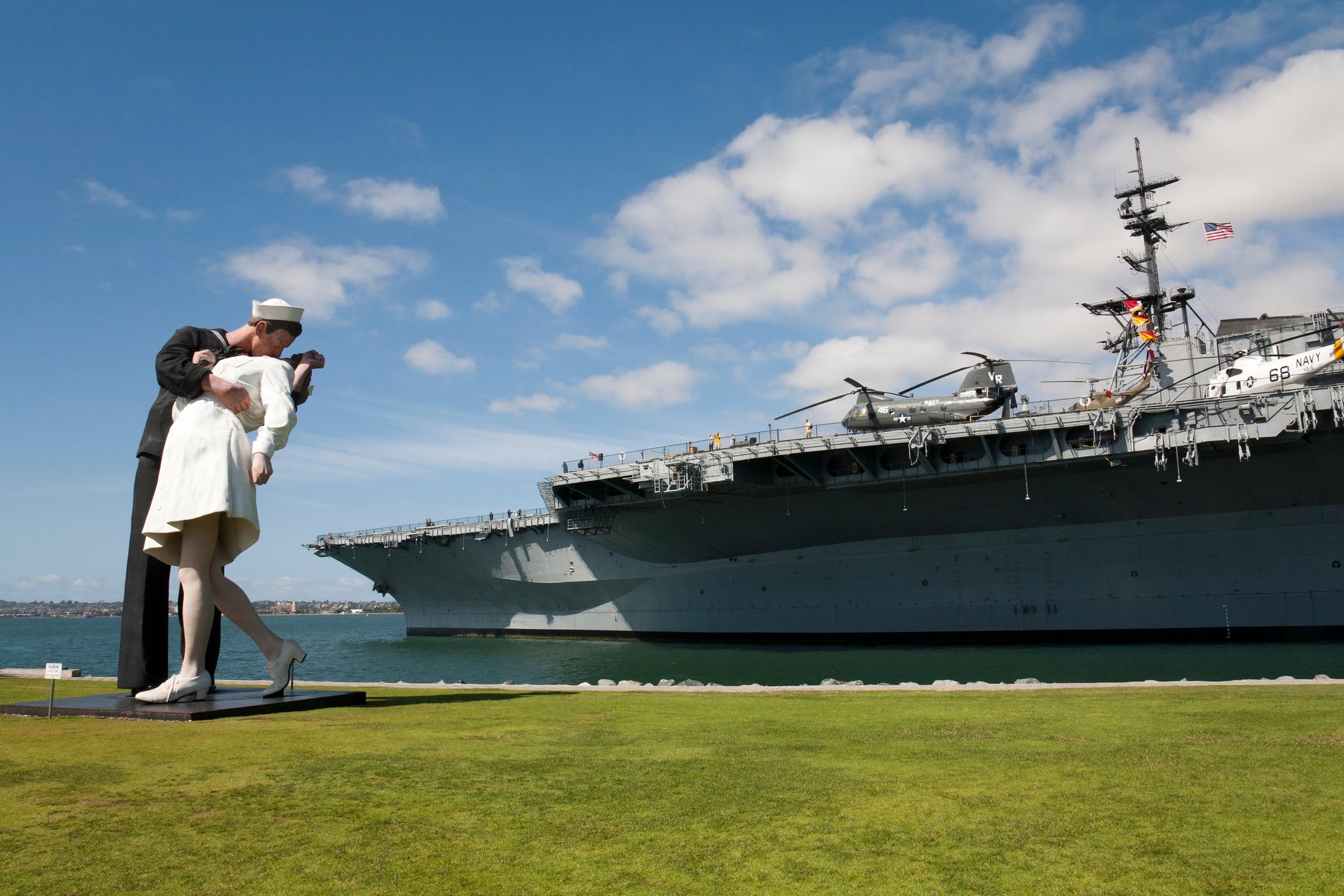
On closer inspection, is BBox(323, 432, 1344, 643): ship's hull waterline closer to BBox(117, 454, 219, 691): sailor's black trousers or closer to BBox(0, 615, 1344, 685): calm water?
BBox(0, 615, 1344, 685): calm water

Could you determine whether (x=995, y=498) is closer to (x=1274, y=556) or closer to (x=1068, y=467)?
(x=1068, y=467)

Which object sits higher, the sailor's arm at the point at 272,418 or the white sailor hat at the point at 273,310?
the white sailor hat at the point at 273,310

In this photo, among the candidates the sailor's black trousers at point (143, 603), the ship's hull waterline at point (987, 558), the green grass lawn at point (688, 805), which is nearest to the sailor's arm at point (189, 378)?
the sailor's black trousers at point (143, 603)

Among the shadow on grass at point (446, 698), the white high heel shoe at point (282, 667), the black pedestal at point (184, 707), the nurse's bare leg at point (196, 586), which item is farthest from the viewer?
the shadow on grass at point (446, 698)

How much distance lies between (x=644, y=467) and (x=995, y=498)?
1073 cm

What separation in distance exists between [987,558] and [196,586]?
23.6 metres

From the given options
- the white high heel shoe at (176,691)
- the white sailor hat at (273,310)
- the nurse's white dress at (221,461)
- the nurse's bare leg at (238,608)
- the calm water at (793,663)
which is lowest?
the calm water at (793,663)

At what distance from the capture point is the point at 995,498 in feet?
85.5

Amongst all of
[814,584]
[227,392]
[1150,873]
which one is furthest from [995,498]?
[1150,873]

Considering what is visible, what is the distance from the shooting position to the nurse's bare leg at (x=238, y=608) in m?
9.06

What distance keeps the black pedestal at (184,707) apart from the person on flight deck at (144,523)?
390 mm

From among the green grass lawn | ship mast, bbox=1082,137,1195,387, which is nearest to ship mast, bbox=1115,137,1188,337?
ship mast, bbox=1082,137,1195,387

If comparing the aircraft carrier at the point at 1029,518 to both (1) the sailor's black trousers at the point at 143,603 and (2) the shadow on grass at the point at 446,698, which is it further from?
(1) the sailor's black trousers at the point at 143,603

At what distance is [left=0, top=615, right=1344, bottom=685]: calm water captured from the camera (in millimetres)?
18688
